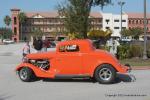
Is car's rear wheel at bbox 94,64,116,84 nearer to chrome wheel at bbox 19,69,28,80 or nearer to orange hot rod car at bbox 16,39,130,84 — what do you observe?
orange hot rod car at bbox 16,39,130,84

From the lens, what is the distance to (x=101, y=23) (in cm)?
15712

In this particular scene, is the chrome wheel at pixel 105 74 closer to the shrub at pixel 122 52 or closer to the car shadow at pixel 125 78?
the car shadow at pixel 125 78

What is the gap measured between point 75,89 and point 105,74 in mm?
1757

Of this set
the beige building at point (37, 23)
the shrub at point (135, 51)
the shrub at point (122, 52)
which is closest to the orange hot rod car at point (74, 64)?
the shrub at point (122, 52)

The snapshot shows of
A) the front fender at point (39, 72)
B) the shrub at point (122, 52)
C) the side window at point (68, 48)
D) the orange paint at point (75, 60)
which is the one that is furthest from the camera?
the shrub at point (122, 52)

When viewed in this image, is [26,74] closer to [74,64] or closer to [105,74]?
[74,64]

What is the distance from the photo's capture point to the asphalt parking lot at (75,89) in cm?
1231

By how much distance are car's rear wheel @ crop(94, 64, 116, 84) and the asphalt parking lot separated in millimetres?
239

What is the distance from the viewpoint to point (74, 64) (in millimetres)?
15578

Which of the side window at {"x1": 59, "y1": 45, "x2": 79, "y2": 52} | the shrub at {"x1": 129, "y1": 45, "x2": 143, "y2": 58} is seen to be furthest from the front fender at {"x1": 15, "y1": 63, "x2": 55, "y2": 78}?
the shrub at {"x1": 129, "y1": 45, "x2": 143, "y2": 58}

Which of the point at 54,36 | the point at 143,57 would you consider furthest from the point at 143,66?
the point at 54,36

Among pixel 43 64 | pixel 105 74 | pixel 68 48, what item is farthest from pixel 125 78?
pixel 43 64

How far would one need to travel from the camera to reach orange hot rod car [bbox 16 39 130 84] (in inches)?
603

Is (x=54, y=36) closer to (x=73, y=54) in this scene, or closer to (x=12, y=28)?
(x=12, y=28)
